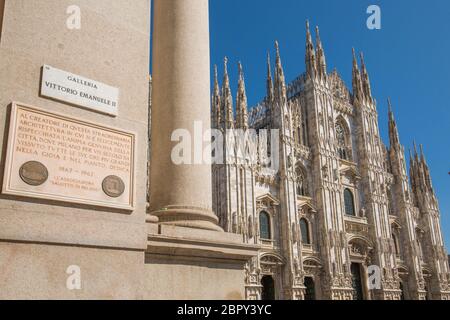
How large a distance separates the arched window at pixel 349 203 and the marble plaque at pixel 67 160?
32.6 meters

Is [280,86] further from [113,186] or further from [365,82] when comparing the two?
[113,186]

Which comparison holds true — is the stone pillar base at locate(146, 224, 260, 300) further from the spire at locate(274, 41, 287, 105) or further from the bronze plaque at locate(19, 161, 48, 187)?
the spire at locate(274, 41, 287, 105)

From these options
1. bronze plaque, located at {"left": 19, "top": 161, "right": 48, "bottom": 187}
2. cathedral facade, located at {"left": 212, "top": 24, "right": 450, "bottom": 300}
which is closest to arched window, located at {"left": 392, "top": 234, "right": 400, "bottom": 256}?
cathedral facade, located at {"left": 212, "top": 24, "right": 450, "bottom": 300}

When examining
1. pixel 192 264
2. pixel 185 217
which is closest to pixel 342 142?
pixel 185 217

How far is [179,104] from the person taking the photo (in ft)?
19.7

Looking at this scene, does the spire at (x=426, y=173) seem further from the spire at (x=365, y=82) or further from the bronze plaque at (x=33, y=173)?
the bronze plaque at (x=33, y=173)

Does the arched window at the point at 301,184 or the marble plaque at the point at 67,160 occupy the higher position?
the arched window at the point at 301,184

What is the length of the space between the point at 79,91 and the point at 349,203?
111 feet

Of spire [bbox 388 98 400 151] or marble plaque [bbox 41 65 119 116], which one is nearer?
marble plaque [bbox 41 65 119 116]

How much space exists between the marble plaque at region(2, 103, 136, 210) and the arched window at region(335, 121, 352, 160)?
A: 1358 inches

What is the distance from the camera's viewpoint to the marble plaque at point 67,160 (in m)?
4.26

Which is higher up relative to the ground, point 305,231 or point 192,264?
point 305,231

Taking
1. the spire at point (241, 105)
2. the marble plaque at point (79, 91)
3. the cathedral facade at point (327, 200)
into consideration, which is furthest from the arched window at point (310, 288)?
the marble plaque at point (79, 91)

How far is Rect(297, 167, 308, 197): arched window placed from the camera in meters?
33.0
